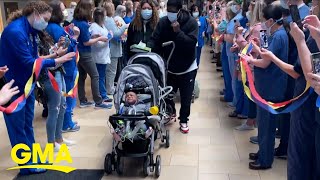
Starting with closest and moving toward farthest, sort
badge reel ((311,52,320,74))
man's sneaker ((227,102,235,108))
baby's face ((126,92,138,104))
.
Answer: badge reel ((311,52,320,74))
baby's face ((126,92,138,104))
man's sneaker ((227,102,235,108))

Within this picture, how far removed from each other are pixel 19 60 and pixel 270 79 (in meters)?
2.18

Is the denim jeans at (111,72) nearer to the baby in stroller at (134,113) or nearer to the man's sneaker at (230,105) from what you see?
the man's sneaker at (230,105)

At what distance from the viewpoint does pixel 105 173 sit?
3531 mm

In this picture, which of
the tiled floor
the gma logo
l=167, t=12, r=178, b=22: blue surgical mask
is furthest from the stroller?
the gma logo

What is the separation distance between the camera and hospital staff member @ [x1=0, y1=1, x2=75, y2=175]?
312cm

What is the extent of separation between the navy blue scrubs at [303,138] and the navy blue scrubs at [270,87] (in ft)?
2.60

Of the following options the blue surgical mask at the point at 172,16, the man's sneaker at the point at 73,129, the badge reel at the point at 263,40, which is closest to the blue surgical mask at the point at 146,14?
the blue surgical mask at the point at 172,16

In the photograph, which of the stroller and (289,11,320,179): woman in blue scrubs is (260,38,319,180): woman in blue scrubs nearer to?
(289,11,320,179): woman in blue scrubs

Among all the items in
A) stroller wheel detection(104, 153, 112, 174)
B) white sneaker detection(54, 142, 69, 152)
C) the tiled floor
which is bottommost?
the tiled floor

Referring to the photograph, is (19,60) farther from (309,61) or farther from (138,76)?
(309,61)

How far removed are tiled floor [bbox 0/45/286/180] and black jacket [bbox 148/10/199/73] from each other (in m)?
0.88

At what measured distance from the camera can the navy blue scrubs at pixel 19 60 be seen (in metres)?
3.11

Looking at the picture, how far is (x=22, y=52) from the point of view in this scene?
10.2ft

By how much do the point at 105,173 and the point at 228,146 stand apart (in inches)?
56.2
